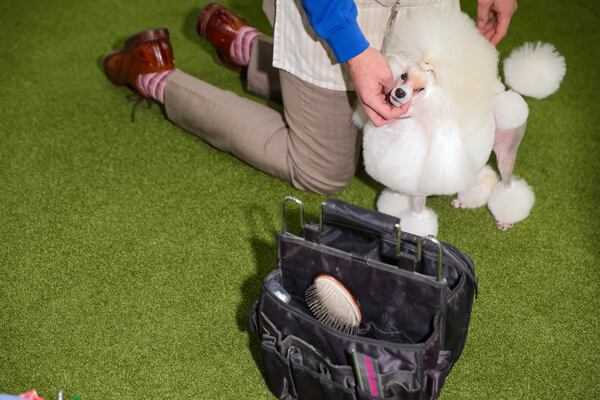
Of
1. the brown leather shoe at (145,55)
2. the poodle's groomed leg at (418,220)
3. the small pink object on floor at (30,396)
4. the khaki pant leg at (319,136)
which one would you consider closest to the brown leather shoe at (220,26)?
the brown leather shoe at (145,55)

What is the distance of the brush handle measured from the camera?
1.06 meters

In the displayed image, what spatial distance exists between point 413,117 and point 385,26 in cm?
24

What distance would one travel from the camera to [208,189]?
1.70 metres

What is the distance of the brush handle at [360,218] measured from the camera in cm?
106

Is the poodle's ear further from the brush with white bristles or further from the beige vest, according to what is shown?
the brush with white bristles

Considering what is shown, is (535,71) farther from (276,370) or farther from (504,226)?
(276,370)

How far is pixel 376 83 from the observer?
1.25 meters

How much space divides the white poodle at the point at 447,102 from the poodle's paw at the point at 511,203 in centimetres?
15

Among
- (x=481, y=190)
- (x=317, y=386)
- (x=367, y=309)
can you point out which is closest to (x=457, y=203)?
(x=481, y=190)

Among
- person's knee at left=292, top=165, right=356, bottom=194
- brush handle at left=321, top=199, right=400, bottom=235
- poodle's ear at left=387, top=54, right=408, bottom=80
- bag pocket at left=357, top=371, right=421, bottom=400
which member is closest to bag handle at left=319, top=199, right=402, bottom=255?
brush handle at left=321, top=199, right=400, bottom=235

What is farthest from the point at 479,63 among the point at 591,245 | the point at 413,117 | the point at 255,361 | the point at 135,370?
the point at 135,370

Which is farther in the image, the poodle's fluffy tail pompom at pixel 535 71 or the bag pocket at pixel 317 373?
the poodle's fluffy tail pompom at pixel 535 71

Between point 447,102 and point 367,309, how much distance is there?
0.39 meters

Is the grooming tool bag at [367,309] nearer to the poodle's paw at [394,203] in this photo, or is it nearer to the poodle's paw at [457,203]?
the poodle's paw at [394,203]
